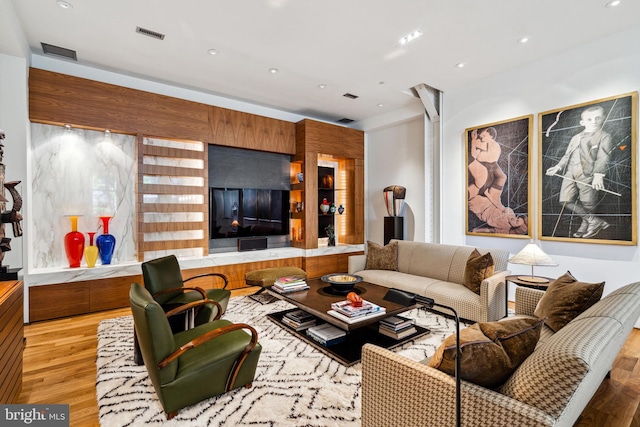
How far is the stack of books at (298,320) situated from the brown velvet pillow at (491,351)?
1836 millimetres

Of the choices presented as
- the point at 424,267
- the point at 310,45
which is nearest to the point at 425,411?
the point at 424,267

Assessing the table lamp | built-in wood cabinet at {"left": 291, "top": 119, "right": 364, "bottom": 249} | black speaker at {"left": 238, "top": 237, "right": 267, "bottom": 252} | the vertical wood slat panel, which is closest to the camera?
the table lamp

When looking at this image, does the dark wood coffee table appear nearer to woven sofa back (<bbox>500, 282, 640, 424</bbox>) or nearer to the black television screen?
woven sofa back (<bbox>500, 282, 640, 424</bbox>)

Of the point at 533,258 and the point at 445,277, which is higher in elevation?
the point at 533,258

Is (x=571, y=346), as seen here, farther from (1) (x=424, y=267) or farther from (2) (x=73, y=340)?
(2) (x=73, y=340)

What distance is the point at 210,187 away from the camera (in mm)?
4930

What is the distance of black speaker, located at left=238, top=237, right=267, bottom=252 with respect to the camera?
16.8 ft

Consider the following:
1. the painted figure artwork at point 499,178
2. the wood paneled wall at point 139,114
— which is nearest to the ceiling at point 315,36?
the wood paneled wall at point 139,114

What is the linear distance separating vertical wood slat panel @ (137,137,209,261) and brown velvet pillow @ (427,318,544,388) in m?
4.07

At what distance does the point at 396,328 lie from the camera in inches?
109

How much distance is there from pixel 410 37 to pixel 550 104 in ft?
6.45

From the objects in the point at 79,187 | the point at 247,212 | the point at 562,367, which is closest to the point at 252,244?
the point at 247,212

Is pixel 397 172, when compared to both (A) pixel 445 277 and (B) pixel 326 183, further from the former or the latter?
(A) pixel 445 277

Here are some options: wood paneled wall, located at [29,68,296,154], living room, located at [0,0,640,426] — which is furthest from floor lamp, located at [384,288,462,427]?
wood paneled wall, located at [29,68,296,154]
